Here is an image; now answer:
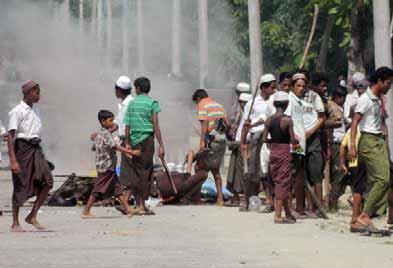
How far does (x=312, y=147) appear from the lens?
52.2 ft

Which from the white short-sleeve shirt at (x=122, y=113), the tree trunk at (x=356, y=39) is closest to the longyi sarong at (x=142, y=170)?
the white short-sleeve shirt at (x=122, y=113)

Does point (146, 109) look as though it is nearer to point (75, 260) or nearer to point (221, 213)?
point (221, 213)

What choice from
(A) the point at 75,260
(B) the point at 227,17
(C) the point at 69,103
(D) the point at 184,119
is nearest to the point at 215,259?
(A) the point at 75,260

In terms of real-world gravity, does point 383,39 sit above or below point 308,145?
above

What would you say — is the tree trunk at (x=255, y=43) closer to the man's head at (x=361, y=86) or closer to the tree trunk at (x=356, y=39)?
the tree trunk at (x=356, y=39)

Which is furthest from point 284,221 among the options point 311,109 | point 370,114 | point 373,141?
point 370,114

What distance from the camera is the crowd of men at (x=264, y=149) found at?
13547 millimetres

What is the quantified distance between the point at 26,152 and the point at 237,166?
474 centimetres

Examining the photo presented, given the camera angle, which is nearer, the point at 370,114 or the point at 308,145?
the point at 370,114

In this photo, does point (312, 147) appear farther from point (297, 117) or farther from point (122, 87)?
point (122, 87)

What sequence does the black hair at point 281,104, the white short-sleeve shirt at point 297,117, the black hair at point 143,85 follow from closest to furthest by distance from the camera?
1. the black hair at point 281,104
2. the white short-sleeve shirt at point 297,117
3. the black hair at point 143,85

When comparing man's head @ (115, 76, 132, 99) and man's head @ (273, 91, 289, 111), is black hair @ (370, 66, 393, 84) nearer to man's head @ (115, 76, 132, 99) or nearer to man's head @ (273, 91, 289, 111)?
A: man's head @ (273, 91, 289, 111)

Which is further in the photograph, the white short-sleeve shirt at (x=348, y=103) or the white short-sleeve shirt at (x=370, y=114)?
the white short-sleeve shirt at (x=348, y=103)

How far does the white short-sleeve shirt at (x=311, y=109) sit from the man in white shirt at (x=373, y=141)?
236 centimetres
